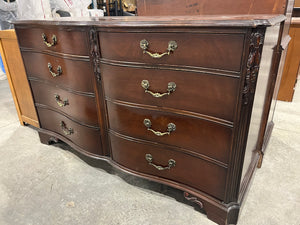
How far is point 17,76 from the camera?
1.98 metres

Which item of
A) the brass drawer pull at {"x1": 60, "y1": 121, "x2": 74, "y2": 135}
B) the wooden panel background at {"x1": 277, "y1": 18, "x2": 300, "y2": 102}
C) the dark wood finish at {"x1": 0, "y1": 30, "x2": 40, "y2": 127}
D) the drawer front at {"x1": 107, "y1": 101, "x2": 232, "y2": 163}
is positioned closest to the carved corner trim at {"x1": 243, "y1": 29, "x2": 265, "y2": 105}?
the drawer front at {"x1": 107, "y1": 101, "x2": 232, "y2": 163}

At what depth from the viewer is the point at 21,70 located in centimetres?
190

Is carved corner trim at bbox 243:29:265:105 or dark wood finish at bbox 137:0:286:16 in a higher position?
dark wood finish at bbox 137:0:286:16

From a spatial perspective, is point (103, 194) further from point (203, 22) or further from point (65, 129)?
point (203, 22)

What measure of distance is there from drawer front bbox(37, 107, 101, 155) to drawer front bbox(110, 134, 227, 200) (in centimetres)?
13

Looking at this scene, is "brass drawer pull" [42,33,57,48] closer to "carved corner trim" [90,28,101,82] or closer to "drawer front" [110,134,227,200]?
"carved corner trim" [90,28,101,82]

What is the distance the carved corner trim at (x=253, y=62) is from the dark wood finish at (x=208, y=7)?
53 centimetres

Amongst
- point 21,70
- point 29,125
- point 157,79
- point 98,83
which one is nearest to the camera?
point 157,79

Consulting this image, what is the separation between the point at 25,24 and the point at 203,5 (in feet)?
3.51

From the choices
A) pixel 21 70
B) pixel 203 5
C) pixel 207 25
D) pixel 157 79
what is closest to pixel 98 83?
pixel 157 79

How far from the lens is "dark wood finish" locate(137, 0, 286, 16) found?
3.99ft

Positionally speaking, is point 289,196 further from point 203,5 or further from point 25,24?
point 25,24

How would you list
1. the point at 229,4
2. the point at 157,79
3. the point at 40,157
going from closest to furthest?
the point at 157,79, the point at 229,4, the point at 40,157

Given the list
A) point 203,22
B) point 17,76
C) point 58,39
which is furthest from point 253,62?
point 17,76
